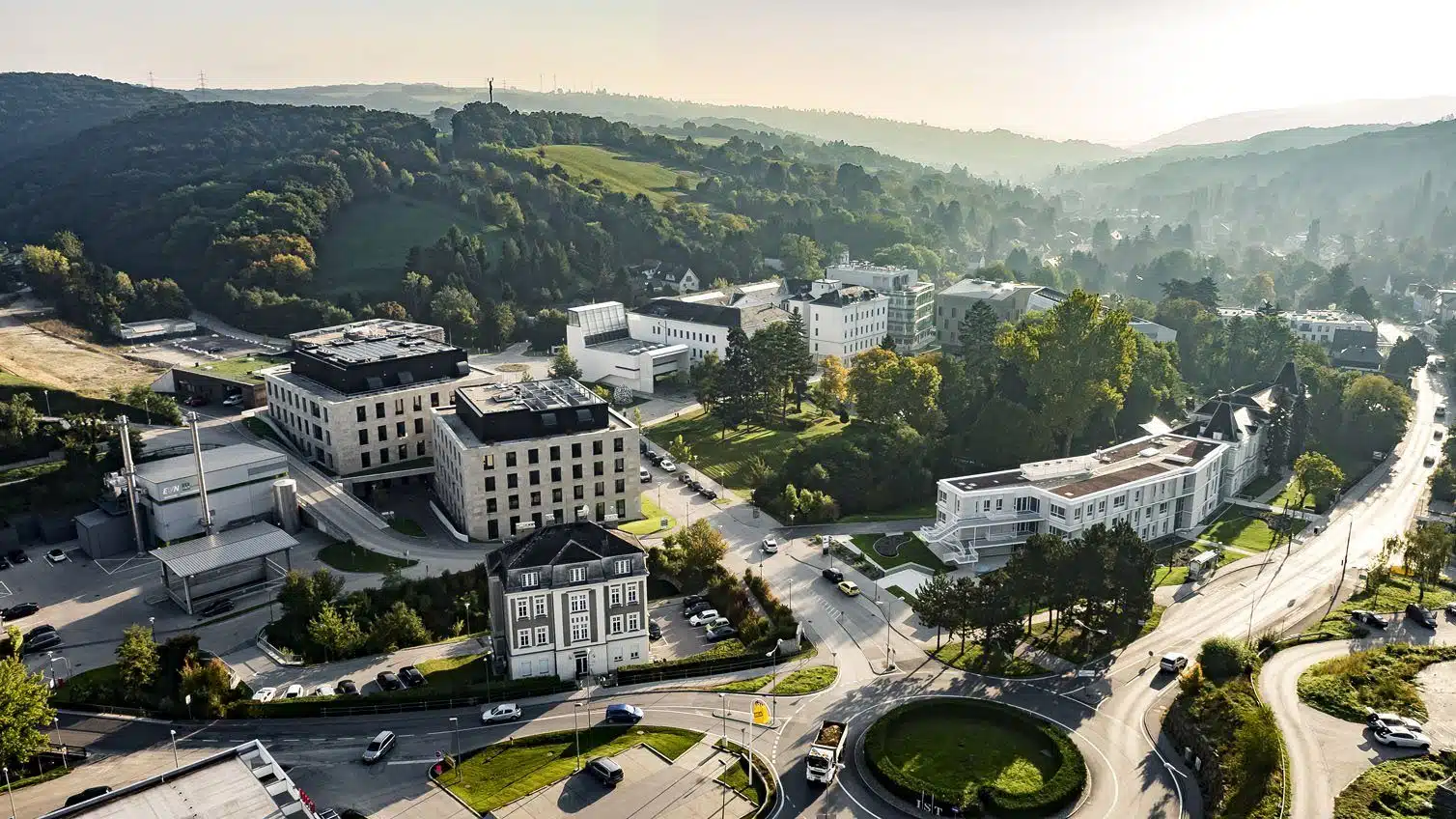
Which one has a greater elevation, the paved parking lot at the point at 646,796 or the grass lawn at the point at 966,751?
the grass lawn at the point at 966,751

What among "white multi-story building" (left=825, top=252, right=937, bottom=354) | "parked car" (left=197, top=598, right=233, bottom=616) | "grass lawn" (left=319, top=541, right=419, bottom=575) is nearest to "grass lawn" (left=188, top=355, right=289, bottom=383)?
"grass lawn" (left=319, top=541, right=419, bottom=575)

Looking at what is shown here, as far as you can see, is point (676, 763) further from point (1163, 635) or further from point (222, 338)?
point (222, 338)

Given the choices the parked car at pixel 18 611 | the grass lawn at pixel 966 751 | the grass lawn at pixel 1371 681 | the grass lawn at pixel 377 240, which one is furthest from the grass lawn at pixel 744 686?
the grass lawn at pixel 377 240

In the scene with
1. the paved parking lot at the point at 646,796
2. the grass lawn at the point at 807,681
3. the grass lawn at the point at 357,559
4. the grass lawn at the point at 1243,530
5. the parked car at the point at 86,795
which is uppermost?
the grass lawn at the point at 357,559

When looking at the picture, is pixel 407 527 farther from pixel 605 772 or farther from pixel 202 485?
pixel 605 772

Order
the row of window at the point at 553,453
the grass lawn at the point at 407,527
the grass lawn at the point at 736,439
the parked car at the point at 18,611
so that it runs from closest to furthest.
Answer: the parked car at the point at 18,611, the row of window at the point at 553,453, the grass lawn at the point at 407,527, the grass lawn at the point at 736,439

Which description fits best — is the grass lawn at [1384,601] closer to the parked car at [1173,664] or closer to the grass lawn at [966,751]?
the parked car at [1173,664]
